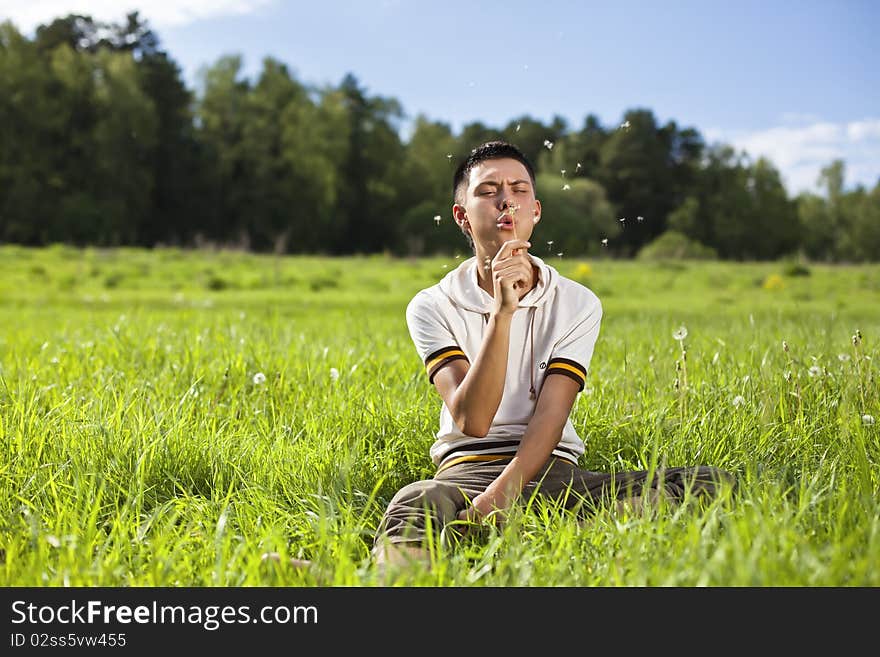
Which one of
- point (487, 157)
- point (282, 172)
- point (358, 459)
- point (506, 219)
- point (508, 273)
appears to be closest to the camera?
point (508, 273)

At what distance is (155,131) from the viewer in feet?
170

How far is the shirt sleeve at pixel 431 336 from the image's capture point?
10.1ft

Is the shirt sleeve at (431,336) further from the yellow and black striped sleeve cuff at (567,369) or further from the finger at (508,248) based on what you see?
the finger at (508,248)

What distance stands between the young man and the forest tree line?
3276cm

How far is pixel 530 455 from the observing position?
286 centimetres

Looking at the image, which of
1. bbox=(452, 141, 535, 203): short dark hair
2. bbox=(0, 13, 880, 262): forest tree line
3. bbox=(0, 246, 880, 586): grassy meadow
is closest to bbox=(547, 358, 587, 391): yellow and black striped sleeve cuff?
bbox=(0, 246, 880, 586): grassy meadow

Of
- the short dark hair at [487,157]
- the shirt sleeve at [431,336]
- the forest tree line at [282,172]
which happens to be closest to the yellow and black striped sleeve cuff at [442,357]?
the shirt sleeve at [431,336]

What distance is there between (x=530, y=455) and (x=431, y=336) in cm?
60

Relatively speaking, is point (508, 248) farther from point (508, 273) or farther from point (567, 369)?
point (567, 369)

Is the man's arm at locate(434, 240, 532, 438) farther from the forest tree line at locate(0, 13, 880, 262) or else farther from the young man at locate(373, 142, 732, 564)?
the forest tree line at locate(0, 13, 880, 262)

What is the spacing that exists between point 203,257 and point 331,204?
1289 inches

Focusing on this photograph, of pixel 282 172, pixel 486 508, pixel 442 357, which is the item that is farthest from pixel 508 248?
pixel 282 172

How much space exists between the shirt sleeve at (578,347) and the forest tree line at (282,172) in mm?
32766

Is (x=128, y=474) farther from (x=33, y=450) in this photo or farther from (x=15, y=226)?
(x=15, y=226)
